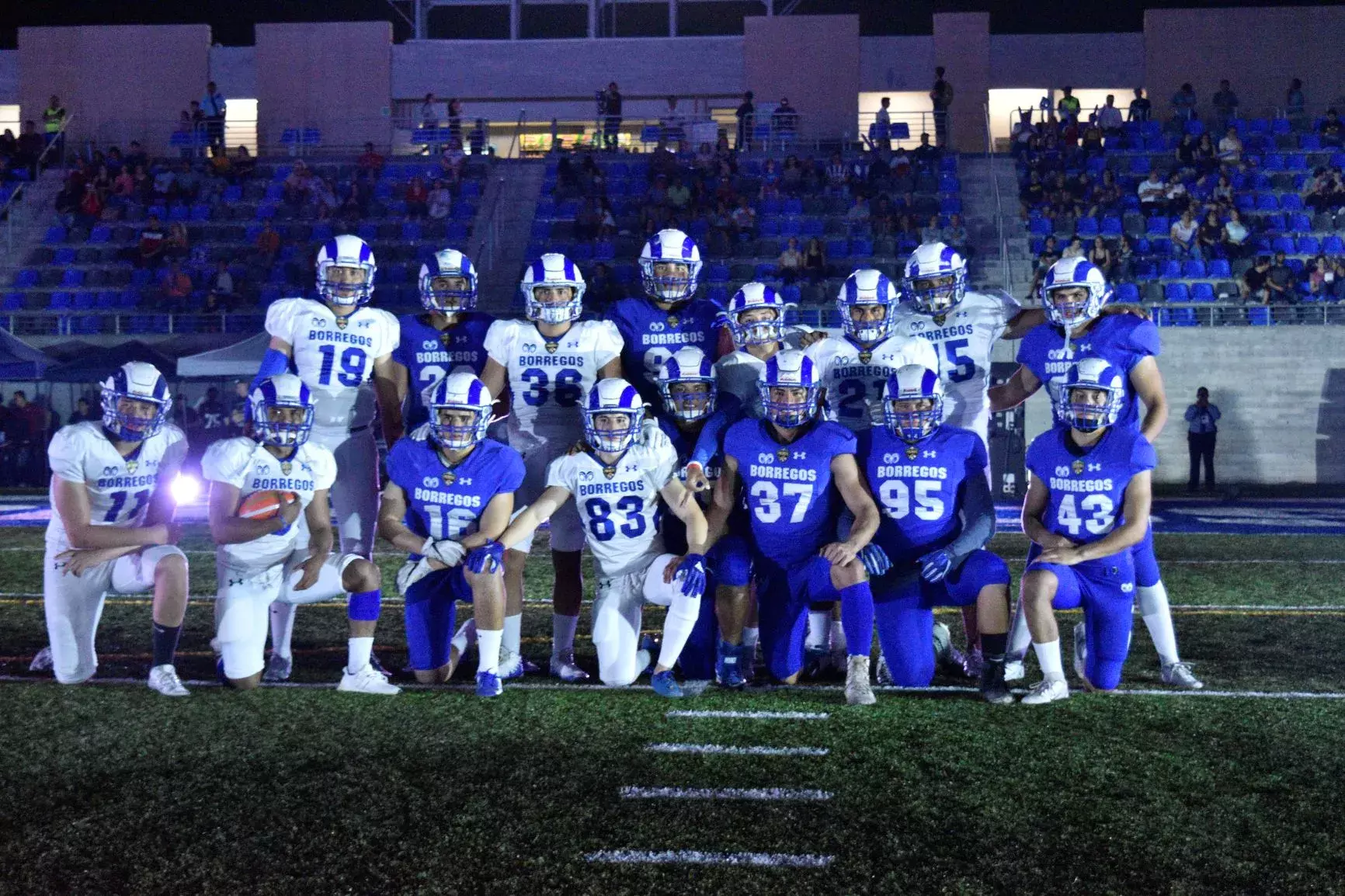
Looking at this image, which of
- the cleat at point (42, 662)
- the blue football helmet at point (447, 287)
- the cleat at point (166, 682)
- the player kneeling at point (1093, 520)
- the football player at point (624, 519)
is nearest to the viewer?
the cleat at point (166, 682)

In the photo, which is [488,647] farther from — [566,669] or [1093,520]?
[1093,520]

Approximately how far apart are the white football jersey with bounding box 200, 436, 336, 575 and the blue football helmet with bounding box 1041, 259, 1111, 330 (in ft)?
11.7

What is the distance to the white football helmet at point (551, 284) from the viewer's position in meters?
6.62

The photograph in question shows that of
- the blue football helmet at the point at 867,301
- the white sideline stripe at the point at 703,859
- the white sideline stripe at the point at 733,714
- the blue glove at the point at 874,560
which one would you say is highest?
the blue football helmet at the point at 867,301

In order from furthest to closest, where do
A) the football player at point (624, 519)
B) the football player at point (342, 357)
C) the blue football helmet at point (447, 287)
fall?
the blue football helmet at point (447, 287) → the football player at point (342, 357) → the football player at point (624, 519)

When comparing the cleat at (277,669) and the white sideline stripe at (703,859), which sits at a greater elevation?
the cleat at (277,669)

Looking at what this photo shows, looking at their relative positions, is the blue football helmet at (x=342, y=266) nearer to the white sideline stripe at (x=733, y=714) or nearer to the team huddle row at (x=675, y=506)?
the team huddle row at (x=675, y=506)

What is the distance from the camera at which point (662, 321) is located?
684 centimetres

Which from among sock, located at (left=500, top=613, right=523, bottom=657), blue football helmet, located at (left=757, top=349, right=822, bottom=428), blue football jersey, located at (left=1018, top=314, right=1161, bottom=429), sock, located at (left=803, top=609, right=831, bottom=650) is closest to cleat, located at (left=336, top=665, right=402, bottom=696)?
sock, located at (left=500, top=613, right=523, bottom=657)

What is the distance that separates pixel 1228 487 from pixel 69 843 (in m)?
16.5

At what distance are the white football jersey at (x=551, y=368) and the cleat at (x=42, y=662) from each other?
2478mm

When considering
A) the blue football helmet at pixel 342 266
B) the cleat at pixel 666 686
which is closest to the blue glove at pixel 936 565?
the cleat at pixel 666 686

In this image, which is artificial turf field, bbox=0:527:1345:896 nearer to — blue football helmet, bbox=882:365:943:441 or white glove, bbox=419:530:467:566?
white glove, bbox=419:530:467:566

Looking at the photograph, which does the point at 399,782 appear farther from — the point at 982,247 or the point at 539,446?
the point at 982,247
